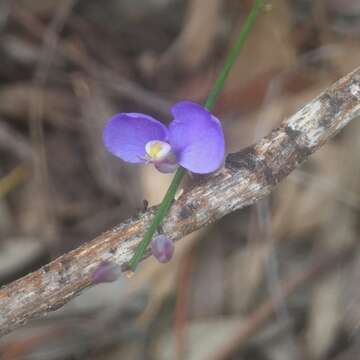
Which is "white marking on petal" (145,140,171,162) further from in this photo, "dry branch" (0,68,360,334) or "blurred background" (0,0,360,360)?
"blurred background" (0,0,360,360)

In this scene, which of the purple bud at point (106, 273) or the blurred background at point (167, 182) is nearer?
the purple bud at point (106, 273)

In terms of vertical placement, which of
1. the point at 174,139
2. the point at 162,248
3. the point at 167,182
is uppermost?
the point at 167,182

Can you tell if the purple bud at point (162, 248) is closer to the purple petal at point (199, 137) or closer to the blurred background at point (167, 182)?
the purple petal at point (199, 137)

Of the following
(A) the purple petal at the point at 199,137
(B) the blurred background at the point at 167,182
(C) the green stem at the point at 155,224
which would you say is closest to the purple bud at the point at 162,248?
(C) the green stem at the point at 155,224

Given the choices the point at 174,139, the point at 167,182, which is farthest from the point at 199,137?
the point at 167,182

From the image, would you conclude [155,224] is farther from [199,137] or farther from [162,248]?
[199,137]

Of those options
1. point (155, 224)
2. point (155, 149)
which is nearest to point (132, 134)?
point (155, 149)

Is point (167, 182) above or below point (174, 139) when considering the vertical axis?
above

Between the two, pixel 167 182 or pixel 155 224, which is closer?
pixel 155 224
